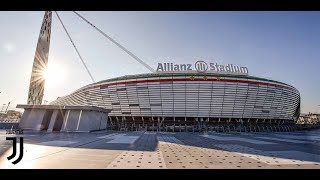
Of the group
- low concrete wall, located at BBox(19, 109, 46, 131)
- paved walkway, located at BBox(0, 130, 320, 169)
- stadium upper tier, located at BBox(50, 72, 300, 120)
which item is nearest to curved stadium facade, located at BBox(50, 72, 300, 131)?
stadium upper tier, located at BBox(50, 72, 300, 120)

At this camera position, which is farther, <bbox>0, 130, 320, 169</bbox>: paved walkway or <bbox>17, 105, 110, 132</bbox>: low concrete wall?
<bbox>17, 105, 110, 132</bbox>: low concrete wall

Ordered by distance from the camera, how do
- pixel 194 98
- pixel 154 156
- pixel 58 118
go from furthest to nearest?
1. pixel 194 98
2. pixel 58 118
3. pixel 154 156

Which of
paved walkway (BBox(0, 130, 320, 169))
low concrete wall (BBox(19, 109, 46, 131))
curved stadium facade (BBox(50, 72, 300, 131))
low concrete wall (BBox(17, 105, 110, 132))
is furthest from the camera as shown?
curved stadium facade (BBox(50, 72, 300, 131))

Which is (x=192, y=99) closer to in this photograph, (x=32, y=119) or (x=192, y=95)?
(x=192, y=95)

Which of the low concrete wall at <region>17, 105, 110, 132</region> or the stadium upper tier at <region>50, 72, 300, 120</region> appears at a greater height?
the stadium upper tier at <region>50, 72, 300, 120</region>

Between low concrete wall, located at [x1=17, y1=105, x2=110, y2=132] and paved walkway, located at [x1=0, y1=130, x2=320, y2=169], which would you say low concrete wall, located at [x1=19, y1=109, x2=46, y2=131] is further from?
paved walkway, located at [x1=0, y1=130, x2=320, y2=169]

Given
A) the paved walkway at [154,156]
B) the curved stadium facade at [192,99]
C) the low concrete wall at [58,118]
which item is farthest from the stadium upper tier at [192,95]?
the paved walkway at [154,156]

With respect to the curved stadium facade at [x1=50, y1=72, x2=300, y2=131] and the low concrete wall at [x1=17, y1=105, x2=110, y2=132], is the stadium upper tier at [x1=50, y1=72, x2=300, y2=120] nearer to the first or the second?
the curved stadium facade at [x1=50, y1=72, x2=300, y2=131]

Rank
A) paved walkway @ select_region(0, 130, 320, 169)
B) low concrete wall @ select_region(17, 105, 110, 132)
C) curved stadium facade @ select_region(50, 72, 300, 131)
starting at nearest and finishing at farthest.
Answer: paved walkway @ select_region(0, 130, 320, 169) < low concrete wall @ select_region(17, 105, 110, 132) < curved stadium facade @ select_region(50, 72, 300, 131)

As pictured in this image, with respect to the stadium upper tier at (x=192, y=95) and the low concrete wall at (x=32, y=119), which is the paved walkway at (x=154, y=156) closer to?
the low concrete wall at (x=32, y=119)

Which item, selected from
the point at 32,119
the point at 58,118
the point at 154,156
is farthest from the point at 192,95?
the point at 154,156

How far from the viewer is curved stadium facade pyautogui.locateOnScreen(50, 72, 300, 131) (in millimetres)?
67938

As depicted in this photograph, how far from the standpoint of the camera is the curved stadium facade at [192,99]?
2675 inches

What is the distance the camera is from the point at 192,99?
224 ft
